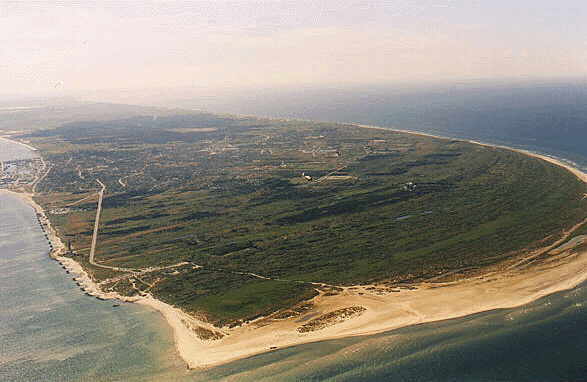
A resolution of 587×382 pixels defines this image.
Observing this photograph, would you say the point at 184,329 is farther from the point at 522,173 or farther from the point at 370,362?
the point at 522,173

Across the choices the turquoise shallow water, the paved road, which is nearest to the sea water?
the turquoise shallow water

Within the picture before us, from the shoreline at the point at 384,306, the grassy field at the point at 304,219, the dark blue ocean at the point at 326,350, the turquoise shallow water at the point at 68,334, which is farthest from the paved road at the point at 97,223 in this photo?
the dark blue ocean at the point at 326,350

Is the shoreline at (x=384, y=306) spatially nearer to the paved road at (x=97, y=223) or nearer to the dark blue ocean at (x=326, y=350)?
the dark blue ocean at (x=326, y=350)

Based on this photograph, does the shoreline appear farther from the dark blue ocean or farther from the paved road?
the paved road

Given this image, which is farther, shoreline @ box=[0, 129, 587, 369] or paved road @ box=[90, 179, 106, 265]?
paved road @ box=[90, 179, 106, 265]

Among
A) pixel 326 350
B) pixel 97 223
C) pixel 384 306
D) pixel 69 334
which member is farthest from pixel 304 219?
pixel 69 334
